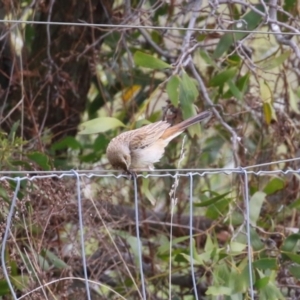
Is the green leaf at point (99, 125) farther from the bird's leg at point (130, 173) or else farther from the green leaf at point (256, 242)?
the green leaf at point (256, 242)

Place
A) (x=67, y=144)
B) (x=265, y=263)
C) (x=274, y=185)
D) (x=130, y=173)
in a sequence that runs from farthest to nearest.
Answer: (x=67, y=144) < (x=274, y=185) < (x=265, y=263) < (x=130, y=173)

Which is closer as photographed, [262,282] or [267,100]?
[262,282]

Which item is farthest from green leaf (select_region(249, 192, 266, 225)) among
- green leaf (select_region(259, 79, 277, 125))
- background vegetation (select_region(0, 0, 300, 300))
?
green leaf (select_region(259, 79, 277, 125))

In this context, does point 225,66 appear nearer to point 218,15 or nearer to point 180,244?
point 218,15

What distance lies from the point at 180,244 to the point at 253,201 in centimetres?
74

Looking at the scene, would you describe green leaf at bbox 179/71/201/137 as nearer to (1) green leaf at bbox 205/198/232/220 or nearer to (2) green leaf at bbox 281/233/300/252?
(1) green leaf at bbox 205/198/232/220

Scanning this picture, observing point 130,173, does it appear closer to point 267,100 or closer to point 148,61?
point 148,61

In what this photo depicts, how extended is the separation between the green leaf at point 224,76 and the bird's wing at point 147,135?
1.83 ft

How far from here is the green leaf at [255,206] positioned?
4.01 metres

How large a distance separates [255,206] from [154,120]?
0.69 metres

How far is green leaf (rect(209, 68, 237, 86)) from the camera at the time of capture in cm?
420

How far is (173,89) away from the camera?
12.4 ft

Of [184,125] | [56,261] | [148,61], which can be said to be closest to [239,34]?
[148,61]

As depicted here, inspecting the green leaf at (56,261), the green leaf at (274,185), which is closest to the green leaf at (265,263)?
the green leaf at (274,185)
